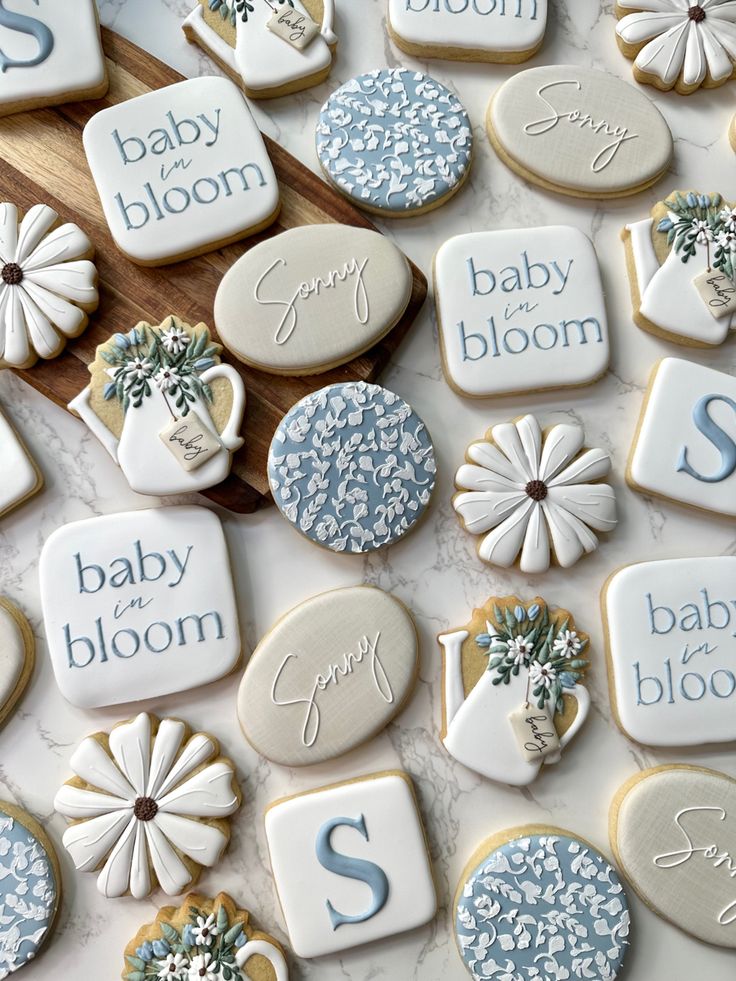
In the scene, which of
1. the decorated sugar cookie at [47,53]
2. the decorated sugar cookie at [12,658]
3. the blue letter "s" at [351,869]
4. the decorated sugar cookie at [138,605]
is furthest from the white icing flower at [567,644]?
the decorated sugar cookie at [47,53]

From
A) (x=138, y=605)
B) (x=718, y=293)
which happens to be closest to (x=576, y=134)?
(x=718, y=293)

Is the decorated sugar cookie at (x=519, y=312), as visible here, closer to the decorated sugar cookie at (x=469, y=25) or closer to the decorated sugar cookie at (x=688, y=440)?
the decorated sugar cookie at (x=688, y=440)

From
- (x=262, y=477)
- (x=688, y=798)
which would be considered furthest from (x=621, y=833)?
(x=262, y=477)

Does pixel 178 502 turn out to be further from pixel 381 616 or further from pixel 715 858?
pixel 715 858

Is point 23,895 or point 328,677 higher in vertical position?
point 328,677

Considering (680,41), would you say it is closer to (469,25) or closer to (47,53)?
(469,25)

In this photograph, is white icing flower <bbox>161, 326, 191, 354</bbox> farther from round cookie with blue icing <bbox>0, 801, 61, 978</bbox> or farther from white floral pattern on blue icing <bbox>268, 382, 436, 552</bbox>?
round cookie with blue icing <bbox>0, 801, 61, 978</bbox>

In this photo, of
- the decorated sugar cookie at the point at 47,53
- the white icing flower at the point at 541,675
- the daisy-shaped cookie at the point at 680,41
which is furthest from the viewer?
the daisy-shaped cookie at the point at 680,41
